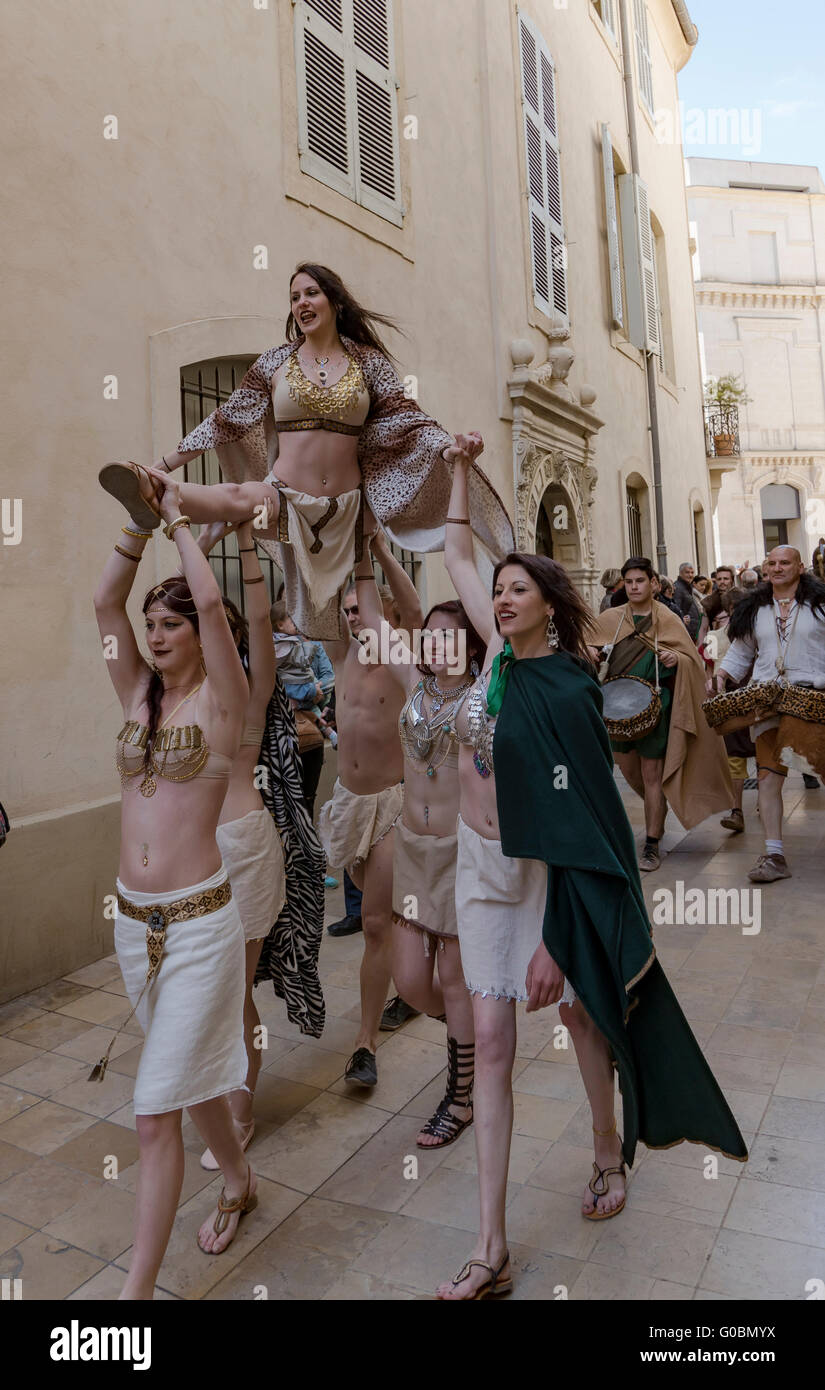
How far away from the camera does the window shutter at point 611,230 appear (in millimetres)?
13898

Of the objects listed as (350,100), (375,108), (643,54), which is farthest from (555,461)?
(643,54)

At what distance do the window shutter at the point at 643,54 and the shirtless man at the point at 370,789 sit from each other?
16.5 metres

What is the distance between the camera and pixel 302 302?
123 inches

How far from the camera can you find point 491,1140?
95.6 inches

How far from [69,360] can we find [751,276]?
96.5 ft

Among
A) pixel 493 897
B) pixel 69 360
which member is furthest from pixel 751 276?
pixel 493 897

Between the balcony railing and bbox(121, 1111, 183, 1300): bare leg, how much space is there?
68.6 feet

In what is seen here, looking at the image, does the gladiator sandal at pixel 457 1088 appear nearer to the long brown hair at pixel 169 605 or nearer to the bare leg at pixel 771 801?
the long brown hair at pixel 169 605

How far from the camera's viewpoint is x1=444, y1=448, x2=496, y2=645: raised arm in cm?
281

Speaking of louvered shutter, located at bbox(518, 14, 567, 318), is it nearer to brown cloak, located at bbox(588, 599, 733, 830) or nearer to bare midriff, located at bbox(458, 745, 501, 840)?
brown cloak, located at bbox(588, 599, 733, 830)

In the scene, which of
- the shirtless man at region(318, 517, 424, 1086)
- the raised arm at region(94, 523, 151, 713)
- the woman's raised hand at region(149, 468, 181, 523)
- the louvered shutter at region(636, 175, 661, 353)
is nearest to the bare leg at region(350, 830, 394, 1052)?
the shirtless man at region(318, 517, 424, 1086)

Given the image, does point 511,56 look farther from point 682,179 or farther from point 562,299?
point 682,179

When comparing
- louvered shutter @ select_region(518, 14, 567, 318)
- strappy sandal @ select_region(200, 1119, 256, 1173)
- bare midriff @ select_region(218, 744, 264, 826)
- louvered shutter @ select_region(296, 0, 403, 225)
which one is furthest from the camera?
louvered shutter @ select_region(518, 14, 567, 318)

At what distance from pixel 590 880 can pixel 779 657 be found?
4.07m
